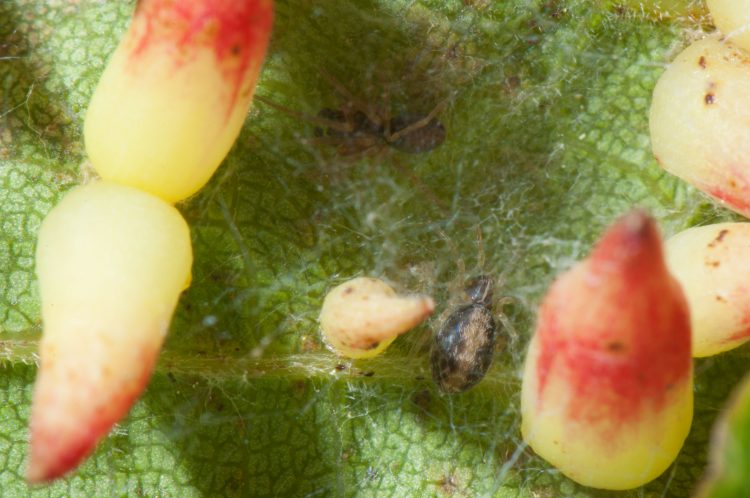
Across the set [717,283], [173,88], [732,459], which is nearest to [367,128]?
[173,88]

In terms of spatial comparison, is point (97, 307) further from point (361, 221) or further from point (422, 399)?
Answer: point (422, 399)

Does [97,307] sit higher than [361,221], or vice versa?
[97,307]

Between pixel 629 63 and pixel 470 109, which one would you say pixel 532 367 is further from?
pixel 629 63

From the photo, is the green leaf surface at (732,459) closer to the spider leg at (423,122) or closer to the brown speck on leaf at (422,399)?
A: the brown speck on leaf at (422,399)

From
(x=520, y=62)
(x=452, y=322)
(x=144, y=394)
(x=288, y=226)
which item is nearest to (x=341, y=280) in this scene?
(x=288, y=226)

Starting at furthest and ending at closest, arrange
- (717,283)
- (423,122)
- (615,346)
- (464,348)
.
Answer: (423,122) < (464,348) < (717,283) < (615,346)

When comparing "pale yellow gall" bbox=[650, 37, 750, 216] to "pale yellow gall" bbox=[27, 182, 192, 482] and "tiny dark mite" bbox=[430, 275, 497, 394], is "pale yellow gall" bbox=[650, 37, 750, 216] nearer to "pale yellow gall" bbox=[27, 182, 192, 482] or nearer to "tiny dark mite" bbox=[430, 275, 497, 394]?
"tiny dark mite" bbox=[430, 275, 497, 394]

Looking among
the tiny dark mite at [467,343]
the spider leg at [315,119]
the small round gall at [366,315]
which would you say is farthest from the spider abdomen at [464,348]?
the spider leg at [315,119]

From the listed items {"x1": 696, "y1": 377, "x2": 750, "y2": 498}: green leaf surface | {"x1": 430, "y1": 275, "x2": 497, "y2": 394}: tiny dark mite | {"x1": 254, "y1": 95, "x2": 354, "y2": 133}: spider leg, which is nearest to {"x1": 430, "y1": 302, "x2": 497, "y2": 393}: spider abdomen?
{"x1": 430, "y1": 275, "x2": 497, "y2": 394}: tiny dark mite
